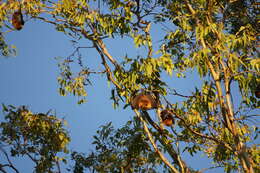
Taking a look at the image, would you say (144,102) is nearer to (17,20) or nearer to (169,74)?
(169,74)

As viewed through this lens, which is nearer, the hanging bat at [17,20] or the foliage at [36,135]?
the hanging bat at [17,20]

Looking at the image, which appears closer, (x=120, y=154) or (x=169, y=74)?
(x=169, y=74)

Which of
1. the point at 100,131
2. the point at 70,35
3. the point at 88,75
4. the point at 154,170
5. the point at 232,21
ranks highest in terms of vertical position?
the point at 232,21

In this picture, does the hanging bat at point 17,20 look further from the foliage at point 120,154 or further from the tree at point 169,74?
the foliage at point 120,154

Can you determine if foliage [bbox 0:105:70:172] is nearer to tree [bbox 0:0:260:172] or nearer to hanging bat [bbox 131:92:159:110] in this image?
tree [bbox 0:0:260:172]

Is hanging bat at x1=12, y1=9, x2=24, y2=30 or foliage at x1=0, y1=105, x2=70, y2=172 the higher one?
hanging bat at x1=12, y1=9, x2=24, y2=30

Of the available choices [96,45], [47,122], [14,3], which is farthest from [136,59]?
[47,122]

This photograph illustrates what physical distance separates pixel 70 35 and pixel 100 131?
2.43m

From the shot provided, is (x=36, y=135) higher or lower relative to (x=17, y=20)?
lower

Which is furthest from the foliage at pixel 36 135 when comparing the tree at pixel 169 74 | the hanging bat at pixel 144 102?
the hanging bat at pixel 144 102

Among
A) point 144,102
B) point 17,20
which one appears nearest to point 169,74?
point 144,102

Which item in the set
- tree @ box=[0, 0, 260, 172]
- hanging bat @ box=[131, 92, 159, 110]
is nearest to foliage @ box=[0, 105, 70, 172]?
tree @ box=[0, 0, 260, 172]

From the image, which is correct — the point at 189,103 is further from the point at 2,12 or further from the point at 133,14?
the point at 2,12

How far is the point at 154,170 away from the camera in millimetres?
9570
